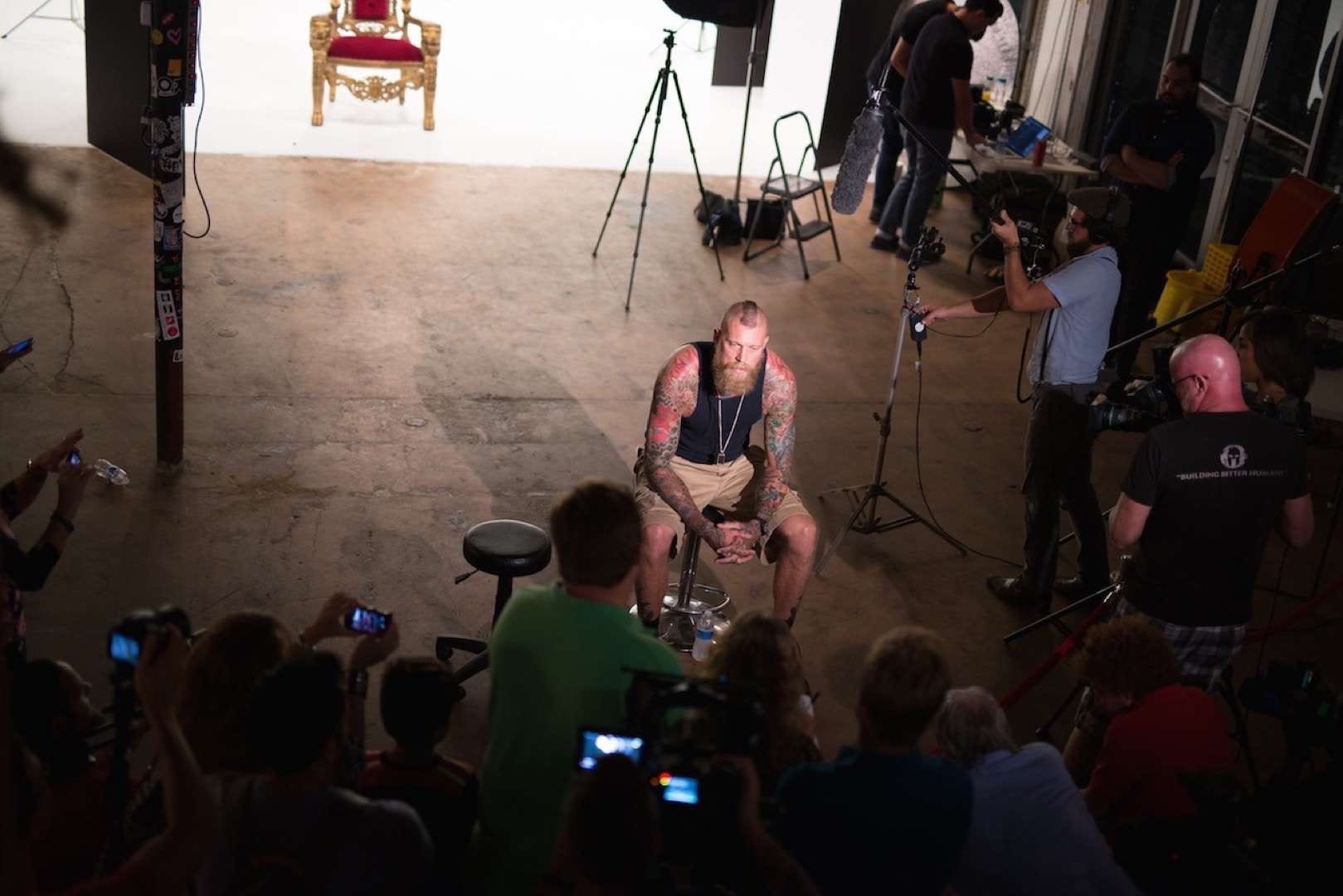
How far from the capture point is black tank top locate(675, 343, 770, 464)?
4684mm

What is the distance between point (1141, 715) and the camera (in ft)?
10.9

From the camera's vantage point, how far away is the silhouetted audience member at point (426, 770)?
2.87 m

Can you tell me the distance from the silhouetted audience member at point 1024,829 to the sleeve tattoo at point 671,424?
1676mm

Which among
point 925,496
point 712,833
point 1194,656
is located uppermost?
point 712,833

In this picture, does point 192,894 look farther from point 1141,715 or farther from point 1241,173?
point 1241,173

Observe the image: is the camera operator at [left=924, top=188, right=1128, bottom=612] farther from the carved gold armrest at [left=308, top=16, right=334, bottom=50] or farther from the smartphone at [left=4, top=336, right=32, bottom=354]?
the carved gold armrest at [left=308, top=16, right=334, bottom=50]

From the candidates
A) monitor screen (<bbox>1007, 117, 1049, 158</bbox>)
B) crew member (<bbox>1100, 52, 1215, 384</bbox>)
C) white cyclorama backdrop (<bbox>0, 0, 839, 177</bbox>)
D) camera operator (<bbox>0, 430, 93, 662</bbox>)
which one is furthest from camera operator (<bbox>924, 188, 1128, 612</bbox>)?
white cyclorama backdrop (<bbox>0, 0, 839, 177</bbox>)

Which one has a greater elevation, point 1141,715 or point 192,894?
point 1141,715

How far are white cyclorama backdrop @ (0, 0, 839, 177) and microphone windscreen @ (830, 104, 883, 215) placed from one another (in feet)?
15.5

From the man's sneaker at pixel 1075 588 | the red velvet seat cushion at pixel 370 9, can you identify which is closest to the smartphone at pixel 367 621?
the man's sneaker at pixel 1075 588

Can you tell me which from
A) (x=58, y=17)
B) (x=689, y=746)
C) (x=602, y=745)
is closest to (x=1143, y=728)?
(x=689, y=746)

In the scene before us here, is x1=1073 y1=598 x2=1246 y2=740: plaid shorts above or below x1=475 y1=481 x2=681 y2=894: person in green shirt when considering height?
below

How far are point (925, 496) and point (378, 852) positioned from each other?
390cm

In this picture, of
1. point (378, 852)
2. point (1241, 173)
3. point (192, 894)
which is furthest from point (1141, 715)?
point (1241, 173)
